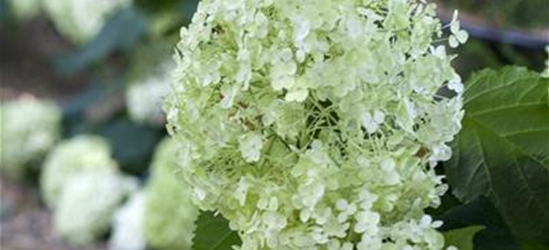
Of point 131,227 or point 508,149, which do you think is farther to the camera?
point 131,227

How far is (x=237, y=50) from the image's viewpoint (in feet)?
2.28

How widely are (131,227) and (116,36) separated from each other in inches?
25.6

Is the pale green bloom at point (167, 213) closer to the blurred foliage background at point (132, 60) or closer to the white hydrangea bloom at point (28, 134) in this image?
the blurred foliage background at point (132, 60)

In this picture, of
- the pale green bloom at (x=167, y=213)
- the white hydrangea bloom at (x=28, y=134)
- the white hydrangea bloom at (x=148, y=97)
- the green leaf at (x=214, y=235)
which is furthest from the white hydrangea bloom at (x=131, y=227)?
the green leaf at (x=214, y=235)

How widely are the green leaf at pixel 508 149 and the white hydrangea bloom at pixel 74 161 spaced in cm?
287

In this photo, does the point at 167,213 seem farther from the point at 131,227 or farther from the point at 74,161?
the point at 74,161

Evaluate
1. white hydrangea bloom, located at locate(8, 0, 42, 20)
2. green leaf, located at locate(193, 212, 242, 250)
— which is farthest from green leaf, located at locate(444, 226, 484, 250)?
Answer: white hydrangea bloom, located at locate(8, 0, 42, 20)

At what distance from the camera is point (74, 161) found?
12.3ft

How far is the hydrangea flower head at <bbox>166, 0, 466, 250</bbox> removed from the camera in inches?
25.6

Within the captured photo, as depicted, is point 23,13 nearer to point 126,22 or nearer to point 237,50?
point 126,22

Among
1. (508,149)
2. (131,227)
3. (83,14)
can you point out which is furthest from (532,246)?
(83,14)

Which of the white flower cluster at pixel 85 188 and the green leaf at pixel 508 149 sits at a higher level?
the white flower cluster at pixel 85 188

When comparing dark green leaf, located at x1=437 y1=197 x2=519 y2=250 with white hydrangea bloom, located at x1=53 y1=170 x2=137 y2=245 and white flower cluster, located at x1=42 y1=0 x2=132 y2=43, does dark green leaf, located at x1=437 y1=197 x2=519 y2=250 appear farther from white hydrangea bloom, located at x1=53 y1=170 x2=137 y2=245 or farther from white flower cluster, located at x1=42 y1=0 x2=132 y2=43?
white flower cluster, located at x1=42 y1=0 x2=132 y2=43

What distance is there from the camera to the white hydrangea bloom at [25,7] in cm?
505
